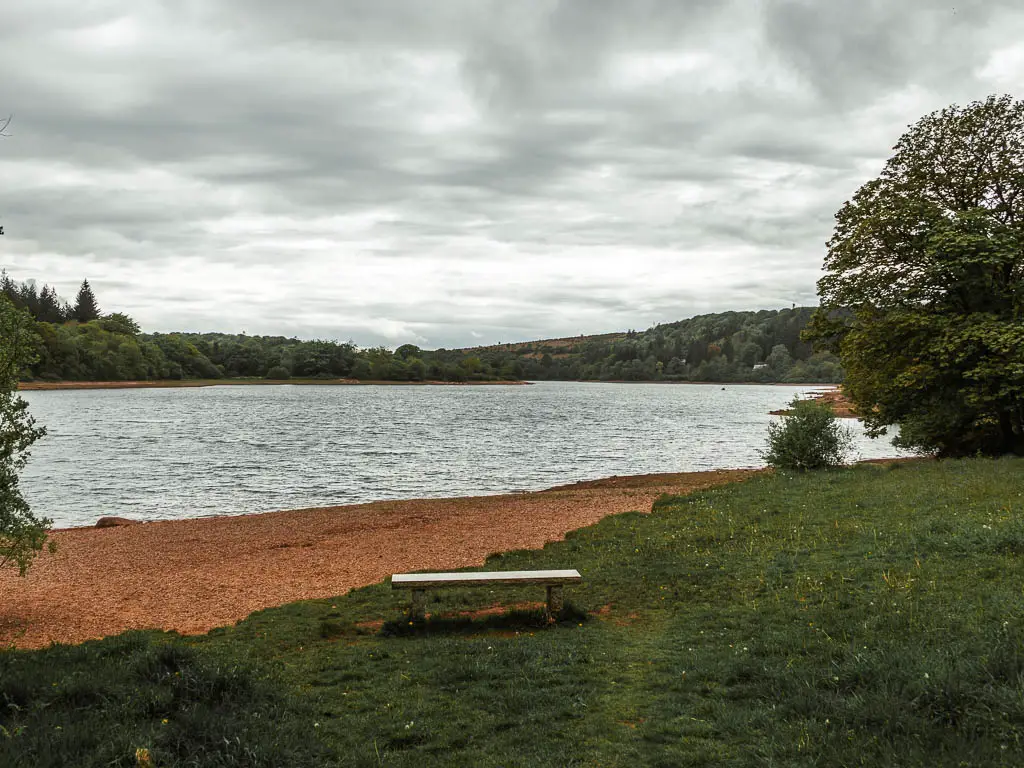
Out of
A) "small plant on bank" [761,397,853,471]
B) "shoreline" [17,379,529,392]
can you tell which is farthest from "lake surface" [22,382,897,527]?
"shoreline" [17,379,529,392]

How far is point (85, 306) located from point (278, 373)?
47.1 meters

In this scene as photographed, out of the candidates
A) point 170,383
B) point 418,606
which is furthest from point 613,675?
point 170,383

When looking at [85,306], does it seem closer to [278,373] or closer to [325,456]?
[278,373]

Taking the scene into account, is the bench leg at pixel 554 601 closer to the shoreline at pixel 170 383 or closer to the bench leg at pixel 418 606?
the bench leg at pixel 418 606

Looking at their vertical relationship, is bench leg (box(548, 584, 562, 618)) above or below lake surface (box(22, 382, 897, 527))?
above

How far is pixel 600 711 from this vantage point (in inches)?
237

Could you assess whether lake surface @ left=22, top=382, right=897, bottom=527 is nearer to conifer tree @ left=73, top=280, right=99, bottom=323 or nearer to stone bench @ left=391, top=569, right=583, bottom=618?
stone bench @ left=391, top=569, right=583, bottom=618

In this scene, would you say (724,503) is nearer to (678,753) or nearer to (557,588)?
(557,588)

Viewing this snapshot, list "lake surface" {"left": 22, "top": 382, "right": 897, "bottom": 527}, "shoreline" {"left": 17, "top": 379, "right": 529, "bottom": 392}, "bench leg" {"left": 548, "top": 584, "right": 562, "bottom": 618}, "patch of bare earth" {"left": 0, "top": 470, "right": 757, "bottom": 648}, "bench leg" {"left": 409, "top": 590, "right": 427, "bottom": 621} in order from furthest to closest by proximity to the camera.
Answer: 1. "shoreline" {"left": 17, "top": 379, "right": 529, "bottom": 392}
2. "lake surface" {"left": 22, "top": 382, "right": 897, "bottom": 527}
3. "patch of bare earth" {"left": 0, "top": 470, "right": 757, "bottom": 648}
4. "bench leg" {"left": 548, "top": 584, "right": 562, "bottom": 618}
5. "bench leg" {"left": 409, "top": 590, "right": 427, "bottom": 621}

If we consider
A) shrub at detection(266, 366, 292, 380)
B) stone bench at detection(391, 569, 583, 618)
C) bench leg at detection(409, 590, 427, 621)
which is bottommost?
bench leg at detection(409, 590, 427, 621)

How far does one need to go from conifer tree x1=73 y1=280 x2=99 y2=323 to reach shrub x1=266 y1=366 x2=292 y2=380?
138 feet

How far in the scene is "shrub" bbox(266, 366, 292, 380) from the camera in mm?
182750

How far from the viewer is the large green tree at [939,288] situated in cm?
2122

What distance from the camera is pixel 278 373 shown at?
18350cm
